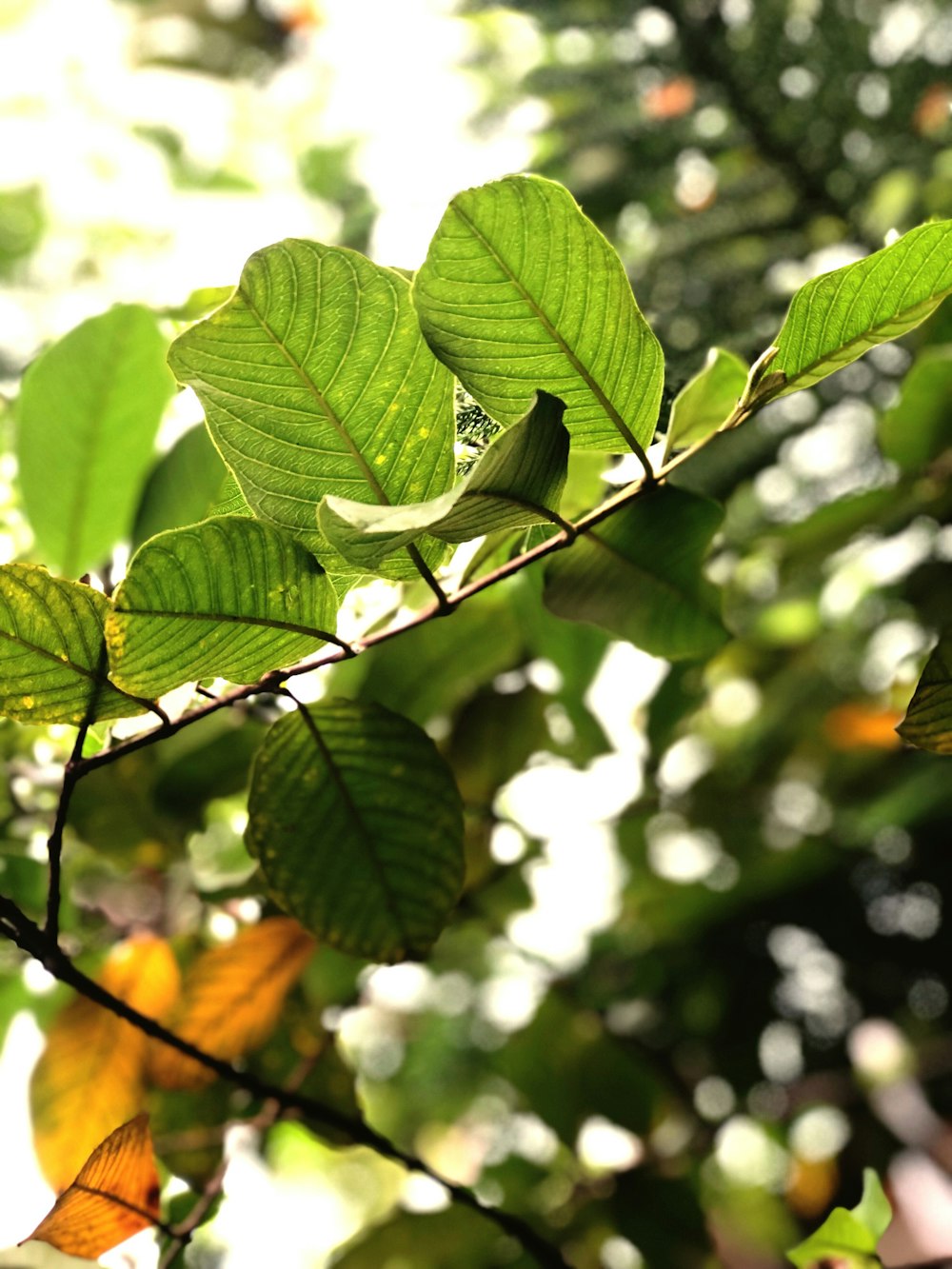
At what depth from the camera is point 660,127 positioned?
1.18 metres

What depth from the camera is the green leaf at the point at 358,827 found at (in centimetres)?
41

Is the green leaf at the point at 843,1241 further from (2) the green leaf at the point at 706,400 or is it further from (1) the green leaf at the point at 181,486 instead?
(1) the green leaf at the point at 181,486

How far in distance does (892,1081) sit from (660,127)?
→ 3.51 feet

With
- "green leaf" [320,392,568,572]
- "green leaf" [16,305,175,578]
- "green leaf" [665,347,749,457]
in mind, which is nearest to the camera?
"green leaf" [320,392,568,572]

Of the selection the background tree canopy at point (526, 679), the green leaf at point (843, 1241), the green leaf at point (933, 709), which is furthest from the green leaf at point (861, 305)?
the green leaf at point (843, 1241)

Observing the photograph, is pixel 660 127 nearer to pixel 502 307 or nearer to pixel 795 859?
pixel 795 859

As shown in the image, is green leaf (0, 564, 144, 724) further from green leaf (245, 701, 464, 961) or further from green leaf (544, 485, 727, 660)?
green leaf (544, 485, 727, 660)

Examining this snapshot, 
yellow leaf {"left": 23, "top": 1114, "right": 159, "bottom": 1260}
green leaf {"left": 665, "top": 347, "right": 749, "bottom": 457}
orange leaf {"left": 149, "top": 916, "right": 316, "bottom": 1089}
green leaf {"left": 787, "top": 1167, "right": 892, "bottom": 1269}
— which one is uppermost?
green leaf {"left": 665, "top": 347, "right": 749, "bottom": 457}

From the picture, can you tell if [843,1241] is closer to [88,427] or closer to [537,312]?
[537,312]

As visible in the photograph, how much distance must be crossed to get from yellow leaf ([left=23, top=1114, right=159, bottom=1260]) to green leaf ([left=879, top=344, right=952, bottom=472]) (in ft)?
1.87

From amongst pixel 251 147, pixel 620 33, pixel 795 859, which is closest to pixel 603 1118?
pixel 795 859

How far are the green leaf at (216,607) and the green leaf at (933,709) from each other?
20 centimetres

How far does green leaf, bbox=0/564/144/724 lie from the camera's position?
31cm

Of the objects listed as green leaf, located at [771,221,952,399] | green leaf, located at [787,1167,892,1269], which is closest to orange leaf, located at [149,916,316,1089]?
green leaf, located at [787,1167,892,1269]
